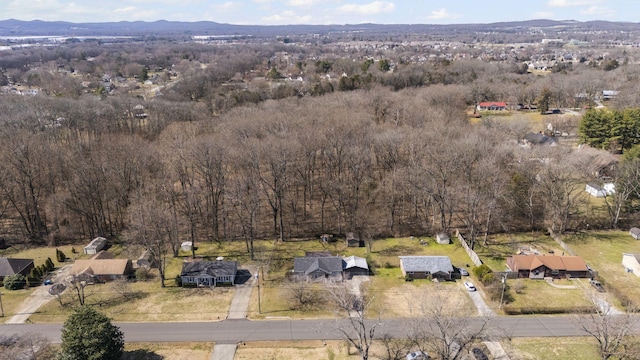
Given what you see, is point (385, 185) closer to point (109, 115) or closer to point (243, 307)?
point (243, 307)

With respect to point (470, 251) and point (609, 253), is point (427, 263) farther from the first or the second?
point (609, 253)

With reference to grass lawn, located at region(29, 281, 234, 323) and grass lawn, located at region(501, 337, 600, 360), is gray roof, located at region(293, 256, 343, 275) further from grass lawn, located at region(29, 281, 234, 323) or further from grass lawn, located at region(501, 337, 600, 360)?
grass lawn, located at region(501, 337, 600, 360)

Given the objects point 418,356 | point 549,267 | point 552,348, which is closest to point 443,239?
point 549,267

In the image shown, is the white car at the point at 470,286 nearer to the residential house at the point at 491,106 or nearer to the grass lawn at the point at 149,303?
the grass lawn at the point at 149,303

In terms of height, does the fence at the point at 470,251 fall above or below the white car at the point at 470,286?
above

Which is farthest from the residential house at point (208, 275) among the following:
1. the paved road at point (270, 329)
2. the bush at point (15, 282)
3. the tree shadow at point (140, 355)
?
the bush at point (15, 282)
